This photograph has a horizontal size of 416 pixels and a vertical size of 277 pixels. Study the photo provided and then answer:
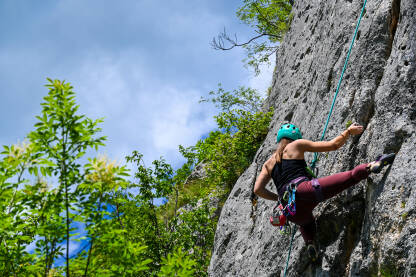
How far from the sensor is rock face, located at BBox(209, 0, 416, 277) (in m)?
4.89

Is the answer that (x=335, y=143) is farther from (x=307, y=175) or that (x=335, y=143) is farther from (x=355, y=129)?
(x=307, y=175)

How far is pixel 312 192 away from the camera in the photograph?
548 centimetres

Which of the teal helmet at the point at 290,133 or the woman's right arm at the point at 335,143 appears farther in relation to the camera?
the teal helmet at the point at 290,133

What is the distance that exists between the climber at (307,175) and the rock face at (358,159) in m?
0.20

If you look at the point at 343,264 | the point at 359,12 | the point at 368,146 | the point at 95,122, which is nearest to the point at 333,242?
the point at 343,264

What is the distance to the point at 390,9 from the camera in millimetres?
6535

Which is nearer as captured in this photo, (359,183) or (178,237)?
(359,183)

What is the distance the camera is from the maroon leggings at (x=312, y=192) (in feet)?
17.4

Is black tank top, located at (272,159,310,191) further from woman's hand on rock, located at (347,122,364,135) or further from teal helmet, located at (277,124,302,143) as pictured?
woman's hand on rock, located at (347,122,364,135)

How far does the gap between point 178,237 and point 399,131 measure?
833 cm

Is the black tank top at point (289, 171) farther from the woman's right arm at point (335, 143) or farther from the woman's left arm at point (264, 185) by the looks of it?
Answer: the woman's left arm at point (264, 185)

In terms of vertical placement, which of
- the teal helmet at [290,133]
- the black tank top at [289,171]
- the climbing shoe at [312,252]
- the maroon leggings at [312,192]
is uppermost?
the teal helmet at [290,133]

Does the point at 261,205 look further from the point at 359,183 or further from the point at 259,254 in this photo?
the point at 359,183

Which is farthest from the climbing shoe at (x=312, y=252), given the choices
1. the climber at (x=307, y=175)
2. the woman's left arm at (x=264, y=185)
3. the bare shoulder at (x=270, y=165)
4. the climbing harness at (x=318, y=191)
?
the bare shoulder at (x=270, y=165)
